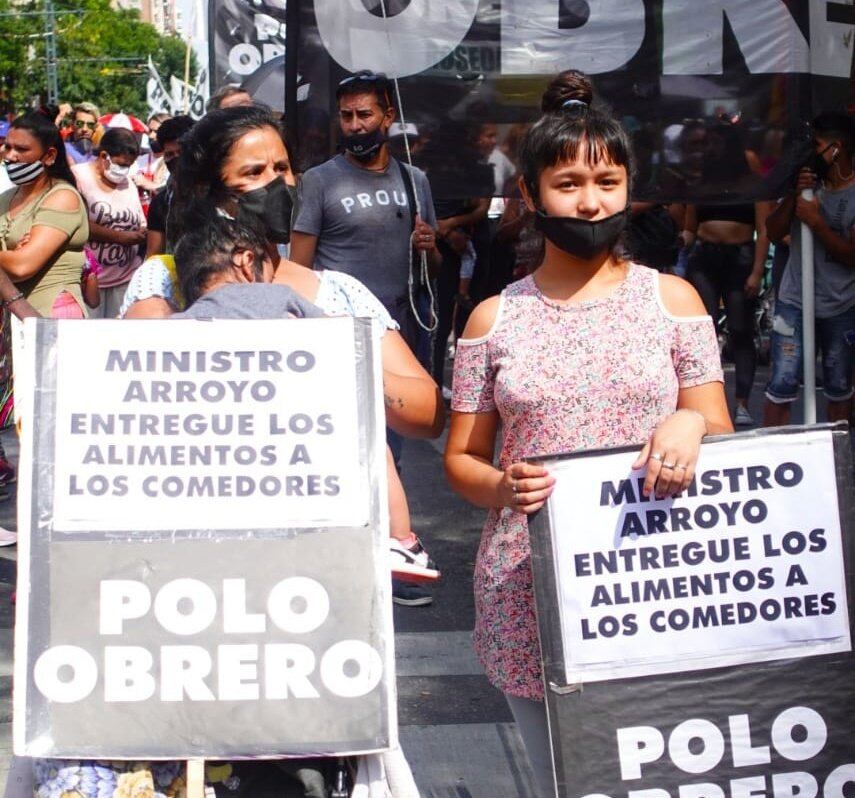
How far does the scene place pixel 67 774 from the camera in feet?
8.77

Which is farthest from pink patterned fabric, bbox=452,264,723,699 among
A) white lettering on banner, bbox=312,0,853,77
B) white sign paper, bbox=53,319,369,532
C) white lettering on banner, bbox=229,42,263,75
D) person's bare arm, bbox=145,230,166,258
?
white lettering on banner, bbox=229,42,263,75

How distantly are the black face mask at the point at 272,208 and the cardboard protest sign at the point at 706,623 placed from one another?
3.06 ft

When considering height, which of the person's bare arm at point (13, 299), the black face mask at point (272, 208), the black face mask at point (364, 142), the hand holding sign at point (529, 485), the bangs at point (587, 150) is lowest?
the hand holding sign at point (529, 485)

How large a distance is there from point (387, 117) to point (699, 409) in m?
3.44

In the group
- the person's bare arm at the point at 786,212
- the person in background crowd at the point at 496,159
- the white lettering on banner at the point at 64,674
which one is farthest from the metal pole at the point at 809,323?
the white lettering on banner at the point at 64,674

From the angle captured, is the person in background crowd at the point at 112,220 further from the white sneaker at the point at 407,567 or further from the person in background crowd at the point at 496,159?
the white sneaker at the point at 407,567

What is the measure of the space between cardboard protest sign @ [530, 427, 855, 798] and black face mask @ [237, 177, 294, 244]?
932mm

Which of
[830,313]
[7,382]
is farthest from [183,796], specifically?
[830,313]

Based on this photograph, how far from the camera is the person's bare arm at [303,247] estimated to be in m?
6.17

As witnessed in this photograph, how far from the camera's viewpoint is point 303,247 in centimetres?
618

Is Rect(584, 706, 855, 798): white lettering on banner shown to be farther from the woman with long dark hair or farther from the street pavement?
the woman with long dark hair

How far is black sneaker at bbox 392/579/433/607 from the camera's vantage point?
5859 mm

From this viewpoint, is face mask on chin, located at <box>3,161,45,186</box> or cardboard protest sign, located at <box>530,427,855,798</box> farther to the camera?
face mask on chin, located at <box>3,161,45,186</box>

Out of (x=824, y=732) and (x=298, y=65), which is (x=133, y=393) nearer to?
(x=824, y=732)
